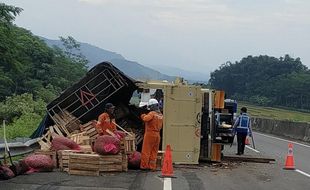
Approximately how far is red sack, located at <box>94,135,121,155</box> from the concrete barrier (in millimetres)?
19478

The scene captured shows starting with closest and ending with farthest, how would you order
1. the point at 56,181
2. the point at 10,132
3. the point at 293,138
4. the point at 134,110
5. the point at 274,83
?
the point at 56,181 → the point at 134,110 → the point at 10,132 → the point at 293,138 → the point at 274,83

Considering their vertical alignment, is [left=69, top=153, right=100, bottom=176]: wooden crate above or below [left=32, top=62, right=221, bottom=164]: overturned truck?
below

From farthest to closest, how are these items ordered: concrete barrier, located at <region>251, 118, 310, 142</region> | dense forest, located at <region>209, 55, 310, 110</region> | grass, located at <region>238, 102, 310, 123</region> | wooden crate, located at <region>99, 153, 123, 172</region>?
dense forest, located at <region>209, 55, 310, 110</region> → grass, located at <region>238, 102, 310, 123</region> → concrete barrier, located at <region>251, 118, 310, 142</region> → wooden crate, located at <region>99, 153, 123, 172</region>

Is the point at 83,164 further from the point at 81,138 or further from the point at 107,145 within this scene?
the point at 81,138

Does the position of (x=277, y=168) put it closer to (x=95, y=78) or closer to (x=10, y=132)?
(x=95, y=78)

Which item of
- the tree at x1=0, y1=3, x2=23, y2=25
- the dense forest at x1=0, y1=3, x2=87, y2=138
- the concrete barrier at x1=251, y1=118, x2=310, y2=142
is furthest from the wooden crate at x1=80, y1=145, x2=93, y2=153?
the tree at x1=0, y1=3, x2=23, y2=25

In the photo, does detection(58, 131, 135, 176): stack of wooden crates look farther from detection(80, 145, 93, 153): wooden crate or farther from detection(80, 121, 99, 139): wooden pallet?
detection(80, 121, 99, 139): wooden pallet

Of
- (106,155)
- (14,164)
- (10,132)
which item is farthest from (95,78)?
(10,132)

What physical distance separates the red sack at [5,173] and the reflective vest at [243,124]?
9.60 meters

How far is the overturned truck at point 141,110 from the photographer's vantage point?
15828 mm

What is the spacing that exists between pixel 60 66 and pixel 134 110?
225ft

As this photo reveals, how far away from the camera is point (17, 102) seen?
40594mm

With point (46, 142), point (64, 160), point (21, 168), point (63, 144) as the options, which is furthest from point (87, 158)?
point (46, 142)

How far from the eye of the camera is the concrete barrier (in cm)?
3150
